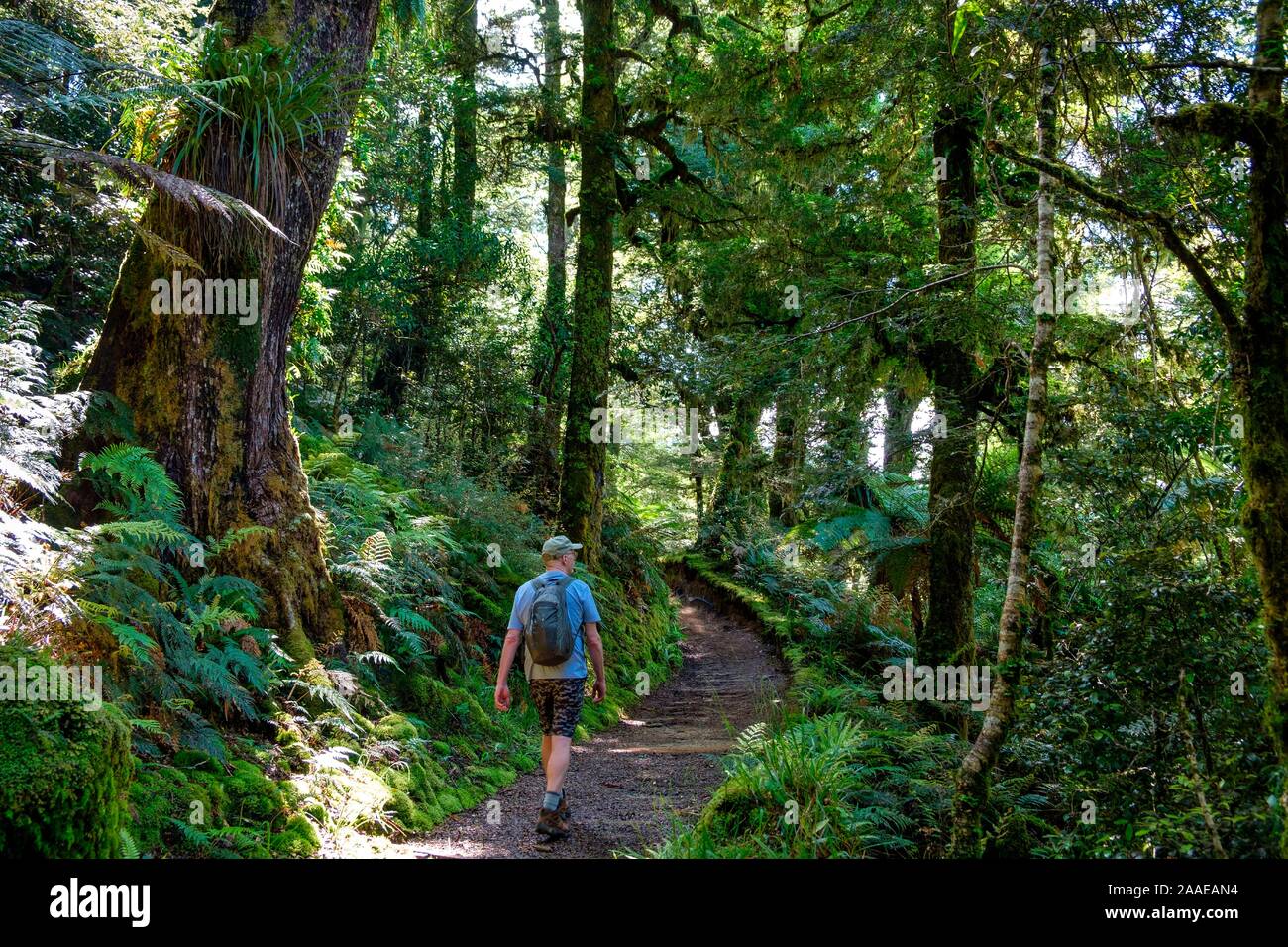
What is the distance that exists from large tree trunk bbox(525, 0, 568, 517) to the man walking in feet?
23.6

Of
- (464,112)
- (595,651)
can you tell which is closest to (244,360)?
(595,651)

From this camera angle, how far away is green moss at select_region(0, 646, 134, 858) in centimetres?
292

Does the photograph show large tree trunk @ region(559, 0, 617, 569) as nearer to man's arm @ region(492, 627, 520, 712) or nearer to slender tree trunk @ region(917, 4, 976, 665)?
slender tree trunk @ region(917, 4, 976, 665)

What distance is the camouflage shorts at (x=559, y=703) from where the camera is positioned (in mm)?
5473

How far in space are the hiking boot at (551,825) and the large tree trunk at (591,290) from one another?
21.0 feet

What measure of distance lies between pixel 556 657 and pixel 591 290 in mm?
7554

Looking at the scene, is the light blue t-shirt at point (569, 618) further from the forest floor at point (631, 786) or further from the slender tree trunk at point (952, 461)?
the slender tree trunk at point (952, 461)

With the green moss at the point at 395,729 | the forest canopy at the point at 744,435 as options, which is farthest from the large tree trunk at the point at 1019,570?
the green moss at the point at 395,729

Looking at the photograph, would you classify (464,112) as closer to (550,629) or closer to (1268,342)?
(550,629)

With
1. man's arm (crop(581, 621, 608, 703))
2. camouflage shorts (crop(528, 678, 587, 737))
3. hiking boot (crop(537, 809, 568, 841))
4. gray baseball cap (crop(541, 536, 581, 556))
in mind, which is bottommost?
hiking boot (crop(537, 809, 568, 841))

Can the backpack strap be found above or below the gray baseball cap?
below

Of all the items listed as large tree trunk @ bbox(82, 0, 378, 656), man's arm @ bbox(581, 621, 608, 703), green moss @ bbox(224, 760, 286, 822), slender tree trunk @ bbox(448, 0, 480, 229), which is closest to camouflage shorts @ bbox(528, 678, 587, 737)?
man's arm @ bbox(581, 621, 608, 703)

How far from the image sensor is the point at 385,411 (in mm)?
13148

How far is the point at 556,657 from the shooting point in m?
5.42
